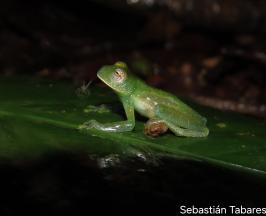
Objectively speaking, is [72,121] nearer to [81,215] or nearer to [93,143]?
[93,143]

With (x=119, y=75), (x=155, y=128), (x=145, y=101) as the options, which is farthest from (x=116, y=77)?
(x=155, y=128)

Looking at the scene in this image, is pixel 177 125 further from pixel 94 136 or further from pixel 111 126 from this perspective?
pixel 94 136

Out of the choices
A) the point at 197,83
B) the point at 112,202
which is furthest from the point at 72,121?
the point at 197,83

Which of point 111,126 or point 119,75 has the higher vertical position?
point 119,75

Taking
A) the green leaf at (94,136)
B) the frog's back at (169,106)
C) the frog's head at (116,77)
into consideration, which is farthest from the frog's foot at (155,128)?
the frog's head at (116,77)

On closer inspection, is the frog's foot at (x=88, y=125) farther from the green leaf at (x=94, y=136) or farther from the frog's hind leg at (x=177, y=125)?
the frog's hind leg at (x=177, y=125)

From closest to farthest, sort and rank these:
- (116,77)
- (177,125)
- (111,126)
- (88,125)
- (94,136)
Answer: (94,136)
(88,125)
(111,126)
(177,125)
(116,77)
